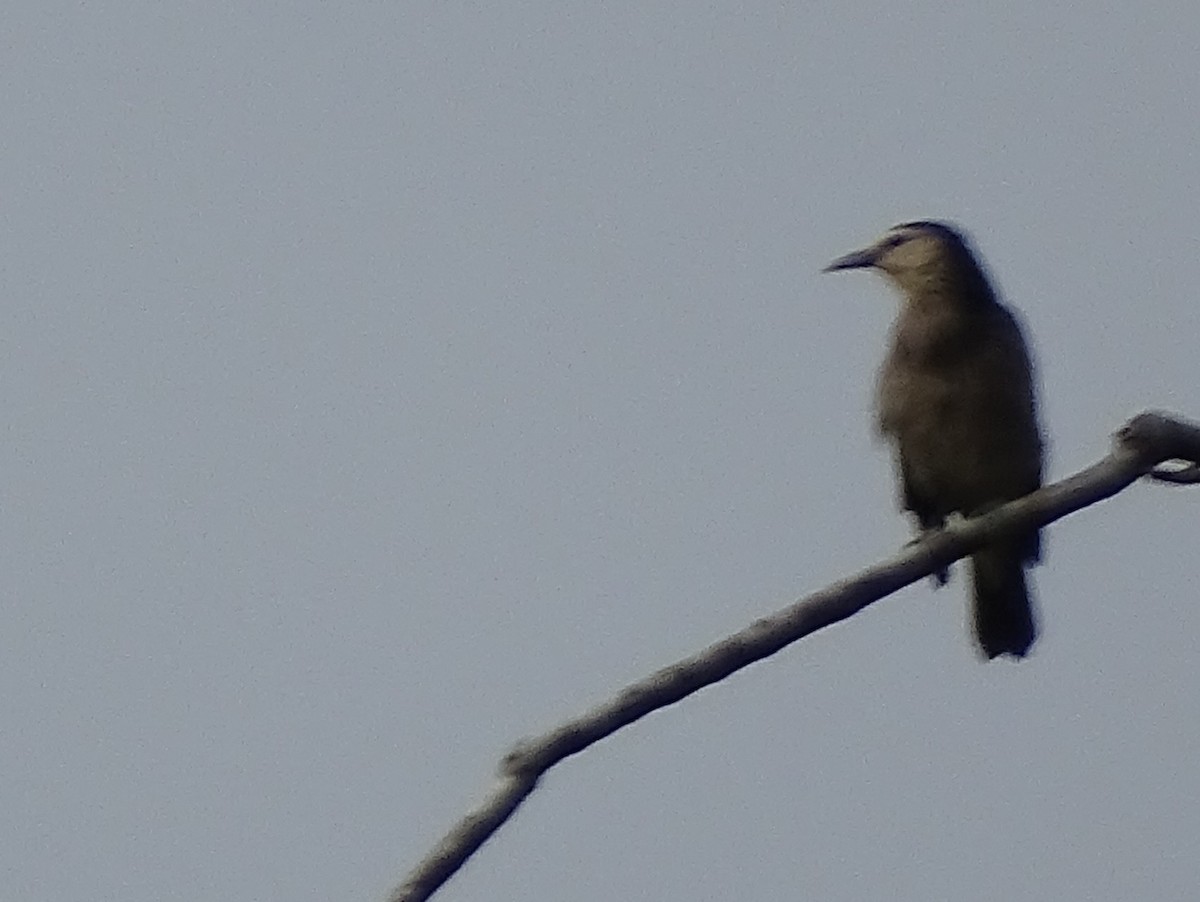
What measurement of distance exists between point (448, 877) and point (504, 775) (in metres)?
0.19

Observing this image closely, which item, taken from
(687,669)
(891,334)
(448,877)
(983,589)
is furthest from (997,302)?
(448,877)

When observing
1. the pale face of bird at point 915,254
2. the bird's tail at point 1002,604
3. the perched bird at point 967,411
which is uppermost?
the pale face of bird at point 915,254

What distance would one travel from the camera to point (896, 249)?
247 inches

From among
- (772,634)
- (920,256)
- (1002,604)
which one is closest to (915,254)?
(920,256)

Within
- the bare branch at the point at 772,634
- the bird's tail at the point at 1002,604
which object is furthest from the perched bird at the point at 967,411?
the bare branch at the point at 772,634

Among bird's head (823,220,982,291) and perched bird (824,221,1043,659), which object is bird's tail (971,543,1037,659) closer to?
perched bird (824,221,1043,659)

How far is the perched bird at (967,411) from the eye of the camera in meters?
5.91

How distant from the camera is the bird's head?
6086 mm

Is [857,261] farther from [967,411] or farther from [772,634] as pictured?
[772,634]

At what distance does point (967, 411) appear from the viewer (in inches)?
232

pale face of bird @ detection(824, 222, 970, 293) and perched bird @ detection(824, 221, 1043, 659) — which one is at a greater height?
pale face of bird @ detection(824, 222, 970, 293)

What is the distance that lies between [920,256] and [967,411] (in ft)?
1.65

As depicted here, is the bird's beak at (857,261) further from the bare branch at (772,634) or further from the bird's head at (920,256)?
the bare branch at (772,634)

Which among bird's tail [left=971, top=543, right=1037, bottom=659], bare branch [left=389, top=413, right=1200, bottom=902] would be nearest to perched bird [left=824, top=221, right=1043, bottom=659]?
bird's tail [left=971, top=543, right=1037, bottom=659]
